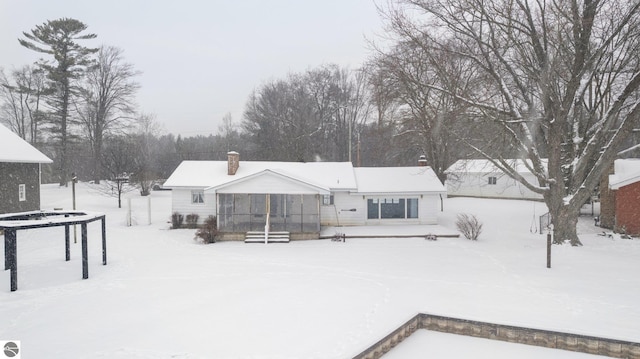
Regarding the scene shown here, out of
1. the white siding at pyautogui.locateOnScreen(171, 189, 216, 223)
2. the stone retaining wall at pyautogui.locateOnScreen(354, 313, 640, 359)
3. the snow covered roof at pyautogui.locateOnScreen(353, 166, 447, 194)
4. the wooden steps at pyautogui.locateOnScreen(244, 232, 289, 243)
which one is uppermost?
the snow covered roof at pyautogui.locateOnScreen(353, 166, 447, 194)

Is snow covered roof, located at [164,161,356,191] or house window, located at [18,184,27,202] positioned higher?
snow covered roof, located at [164,161,356,191]

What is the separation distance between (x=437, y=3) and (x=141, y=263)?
49.2 ft

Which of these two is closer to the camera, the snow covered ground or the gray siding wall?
the snow covered ground

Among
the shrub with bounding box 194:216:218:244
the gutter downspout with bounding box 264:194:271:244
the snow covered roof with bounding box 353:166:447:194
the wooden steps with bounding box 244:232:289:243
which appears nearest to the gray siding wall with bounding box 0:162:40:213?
the shrub with bounding box 194:216:218:244

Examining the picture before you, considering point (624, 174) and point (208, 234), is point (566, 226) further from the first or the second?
point (208, 234)

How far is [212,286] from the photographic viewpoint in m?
11.3

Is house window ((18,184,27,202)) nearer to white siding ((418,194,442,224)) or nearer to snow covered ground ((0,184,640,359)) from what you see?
snow covered ground ((0,184,640,359))

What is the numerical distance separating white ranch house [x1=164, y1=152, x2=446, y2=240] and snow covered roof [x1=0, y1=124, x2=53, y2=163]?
7.08 metres

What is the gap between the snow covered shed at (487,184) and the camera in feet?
117

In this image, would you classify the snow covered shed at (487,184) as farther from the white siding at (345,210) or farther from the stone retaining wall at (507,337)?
→ the stone retaining wall at (507,337)

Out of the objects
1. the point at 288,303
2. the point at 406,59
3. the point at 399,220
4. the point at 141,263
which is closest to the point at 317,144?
the point at 399,220

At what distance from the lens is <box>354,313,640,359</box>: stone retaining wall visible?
7148mm

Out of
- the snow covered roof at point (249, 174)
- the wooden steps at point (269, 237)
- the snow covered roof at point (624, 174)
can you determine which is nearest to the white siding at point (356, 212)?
the snow covered roof at point (249, 174)

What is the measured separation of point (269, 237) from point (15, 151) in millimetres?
14268
